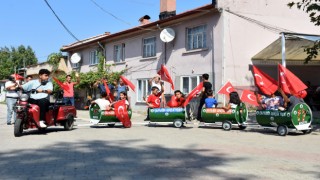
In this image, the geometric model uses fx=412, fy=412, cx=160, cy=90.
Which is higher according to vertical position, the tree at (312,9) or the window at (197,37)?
the window at (197,37)

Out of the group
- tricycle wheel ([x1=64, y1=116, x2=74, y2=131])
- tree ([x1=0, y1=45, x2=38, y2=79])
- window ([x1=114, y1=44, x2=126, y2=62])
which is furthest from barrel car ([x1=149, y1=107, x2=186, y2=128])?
tree ([x1=0, y1=45, x2=38, y2=79])

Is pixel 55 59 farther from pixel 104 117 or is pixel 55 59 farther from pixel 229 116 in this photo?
pixel 229 116

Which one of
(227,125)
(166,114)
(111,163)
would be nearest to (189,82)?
(166,114)

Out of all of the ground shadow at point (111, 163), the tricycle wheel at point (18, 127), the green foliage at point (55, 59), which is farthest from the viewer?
the green foliage at point (55, 59)

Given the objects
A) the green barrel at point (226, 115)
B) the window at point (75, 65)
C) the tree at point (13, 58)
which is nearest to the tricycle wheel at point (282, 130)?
the green barrel at point (226, 115)

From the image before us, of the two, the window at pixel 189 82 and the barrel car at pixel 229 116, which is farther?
the window at pixel 189 82

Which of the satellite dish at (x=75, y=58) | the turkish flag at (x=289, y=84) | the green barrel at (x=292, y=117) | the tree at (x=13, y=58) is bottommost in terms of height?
the green barrel at (x=292, y=117)

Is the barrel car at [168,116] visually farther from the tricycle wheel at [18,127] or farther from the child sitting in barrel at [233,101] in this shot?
the tricycle wheel at [18,127]

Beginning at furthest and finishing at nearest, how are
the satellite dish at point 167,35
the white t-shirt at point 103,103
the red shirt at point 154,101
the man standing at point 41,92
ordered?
the satellite dish at point 167,35 → the red shirt at point 154,101 → the white t-shirt at point 103,103 → the man standing at point 41,92

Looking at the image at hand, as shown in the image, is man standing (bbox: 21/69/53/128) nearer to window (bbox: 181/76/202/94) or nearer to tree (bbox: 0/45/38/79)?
window (bbox: 181/76/202/94)

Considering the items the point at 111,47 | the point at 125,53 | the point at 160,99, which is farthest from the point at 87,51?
the point at 160,99

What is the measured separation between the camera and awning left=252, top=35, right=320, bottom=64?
58.4ft

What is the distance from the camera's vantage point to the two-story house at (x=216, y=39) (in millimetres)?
18141

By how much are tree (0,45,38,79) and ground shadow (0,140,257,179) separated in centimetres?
7464
